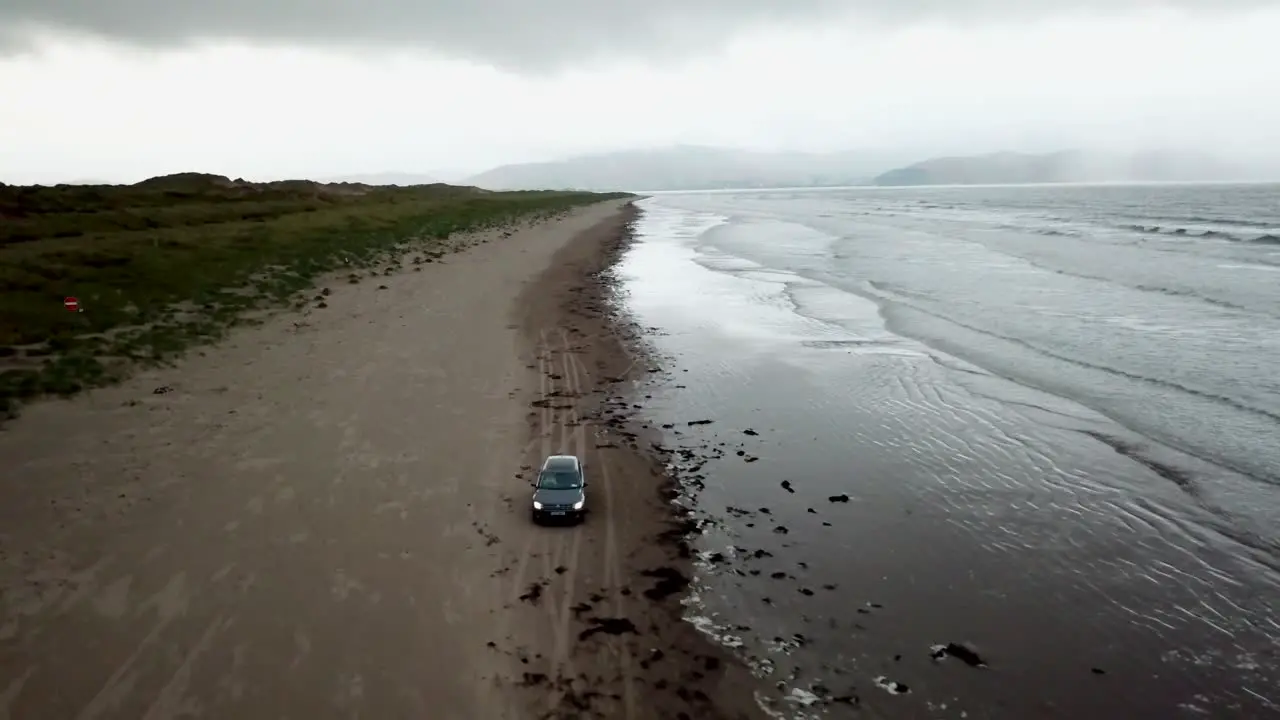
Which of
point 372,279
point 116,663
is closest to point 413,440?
point 116,663

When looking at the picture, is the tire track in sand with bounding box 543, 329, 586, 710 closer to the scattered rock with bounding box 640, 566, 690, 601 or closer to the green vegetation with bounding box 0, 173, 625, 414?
the scattered rock with bounding box 640, 566, 690, 601

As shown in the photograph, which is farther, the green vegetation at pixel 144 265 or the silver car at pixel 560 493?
the green vegetation at pixel 144 265

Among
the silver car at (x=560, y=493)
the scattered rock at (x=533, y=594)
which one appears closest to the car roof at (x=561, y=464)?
the silver car at (x=560, y=493)

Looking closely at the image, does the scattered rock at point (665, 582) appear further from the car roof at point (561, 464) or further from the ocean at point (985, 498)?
the car roof at point (561, 464)

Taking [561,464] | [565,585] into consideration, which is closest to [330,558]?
[565,585]

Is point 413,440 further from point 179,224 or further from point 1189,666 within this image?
point 179,224

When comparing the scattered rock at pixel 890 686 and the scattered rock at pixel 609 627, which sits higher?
the scattered rock at pixel 609 627

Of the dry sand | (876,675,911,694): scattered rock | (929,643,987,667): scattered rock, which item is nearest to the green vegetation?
the dry sand
